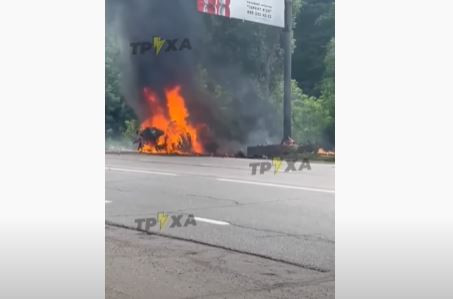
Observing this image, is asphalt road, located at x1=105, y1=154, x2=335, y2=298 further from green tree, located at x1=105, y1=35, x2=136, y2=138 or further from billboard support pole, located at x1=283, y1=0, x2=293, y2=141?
billboard support pole, located at x1=283, y1=0, x2=293, y2=141

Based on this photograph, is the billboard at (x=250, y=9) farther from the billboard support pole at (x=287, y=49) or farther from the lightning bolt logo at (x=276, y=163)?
the lightning bolt logo at (x=276, y=163)

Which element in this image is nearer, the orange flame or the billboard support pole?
the orange flame

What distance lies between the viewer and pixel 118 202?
2.85 metres

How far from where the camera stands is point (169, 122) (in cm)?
296

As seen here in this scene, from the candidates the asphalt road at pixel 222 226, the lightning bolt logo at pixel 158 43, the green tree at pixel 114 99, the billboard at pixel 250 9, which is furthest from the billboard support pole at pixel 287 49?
the green tree at pixel 114 99

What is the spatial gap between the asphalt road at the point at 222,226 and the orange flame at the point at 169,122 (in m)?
0.04

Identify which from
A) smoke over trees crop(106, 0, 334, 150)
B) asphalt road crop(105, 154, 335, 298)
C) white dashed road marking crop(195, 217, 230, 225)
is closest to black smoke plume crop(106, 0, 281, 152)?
smoke over trees crop(106, 0, 334, 150)

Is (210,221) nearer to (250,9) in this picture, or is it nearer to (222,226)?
(222,226)

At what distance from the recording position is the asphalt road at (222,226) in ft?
9.28

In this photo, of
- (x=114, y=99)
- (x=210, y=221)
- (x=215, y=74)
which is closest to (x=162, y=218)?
(x=210, y=221)

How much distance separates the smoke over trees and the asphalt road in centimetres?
15

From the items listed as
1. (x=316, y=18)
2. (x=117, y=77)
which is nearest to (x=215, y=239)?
(x=117, y=77)

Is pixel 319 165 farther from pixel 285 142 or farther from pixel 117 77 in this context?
pixel 117 77

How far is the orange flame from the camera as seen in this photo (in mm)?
2941
